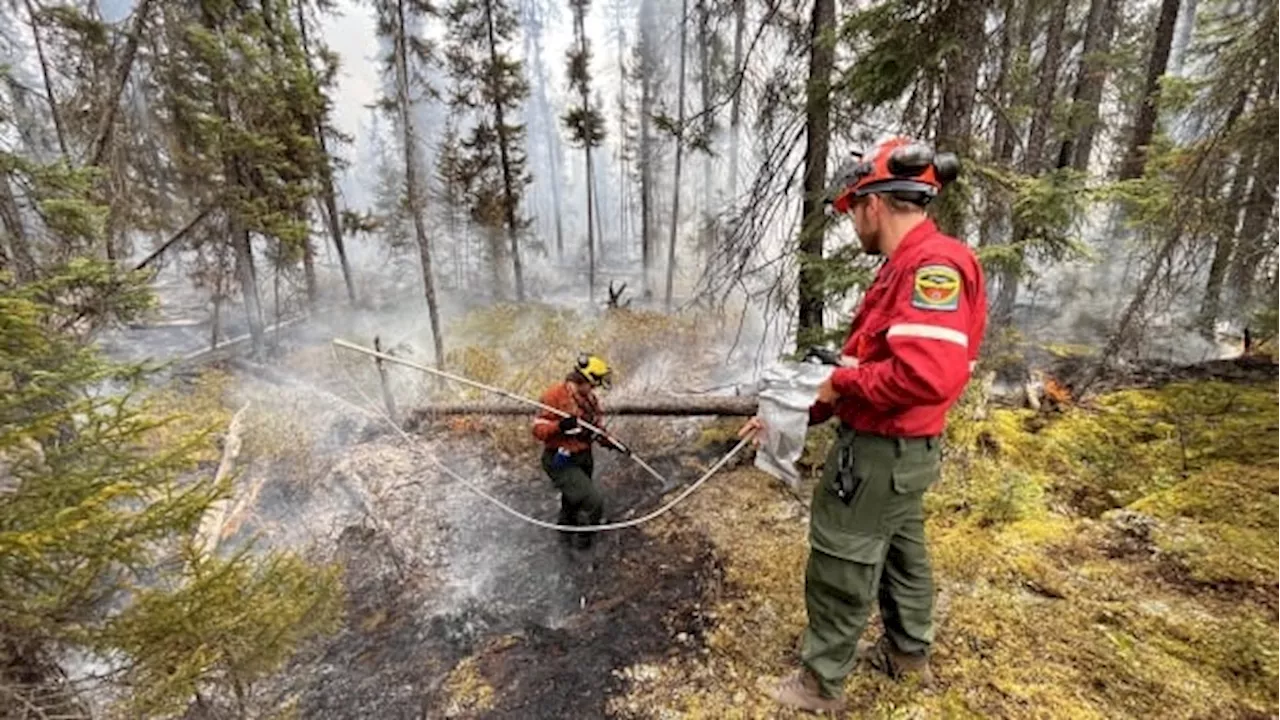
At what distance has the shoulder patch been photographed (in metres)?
2.16

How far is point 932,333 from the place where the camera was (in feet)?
7.04

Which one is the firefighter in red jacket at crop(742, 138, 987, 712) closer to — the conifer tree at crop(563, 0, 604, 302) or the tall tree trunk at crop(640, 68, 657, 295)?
the conifer tree at crop(563, 0, 604, 302)

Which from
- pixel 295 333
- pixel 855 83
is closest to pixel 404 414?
pixel 855 83

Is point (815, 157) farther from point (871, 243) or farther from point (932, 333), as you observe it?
point (932, 333)

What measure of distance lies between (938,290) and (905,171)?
0.53 m

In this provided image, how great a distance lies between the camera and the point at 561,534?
6.60m

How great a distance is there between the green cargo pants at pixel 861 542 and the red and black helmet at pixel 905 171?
1056 mm

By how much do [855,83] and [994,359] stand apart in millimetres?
4253

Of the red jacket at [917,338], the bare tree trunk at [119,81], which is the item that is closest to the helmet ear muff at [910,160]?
the red jacket at [917,338]

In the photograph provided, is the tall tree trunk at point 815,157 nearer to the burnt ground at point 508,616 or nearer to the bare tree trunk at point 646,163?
the burnt ground at point 508,616

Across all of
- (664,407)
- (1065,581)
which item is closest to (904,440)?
(1065,581)

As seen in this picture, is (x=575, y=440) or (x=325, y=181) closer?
(x=575, y=440)

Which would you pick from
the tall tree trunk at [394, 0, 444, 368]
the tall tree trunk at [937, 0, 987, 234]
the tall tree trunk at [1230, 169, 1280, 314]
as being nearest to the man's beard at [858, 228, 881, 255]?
the tall tree trunk at [937, 0, 987, 234]

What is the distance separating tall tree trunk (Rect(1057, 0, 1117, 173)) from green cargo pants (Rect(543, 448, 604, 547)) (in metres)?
11.7
